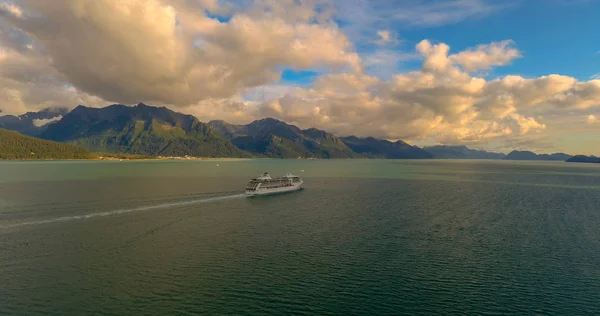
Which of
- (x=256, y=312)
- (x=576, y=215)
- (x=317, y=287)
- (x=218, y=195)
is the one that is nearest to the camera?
(x=256, y=312)

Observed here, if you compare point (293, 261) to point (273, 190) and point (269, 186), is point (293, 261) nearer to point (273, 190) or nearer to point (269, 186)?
point (273, 190)

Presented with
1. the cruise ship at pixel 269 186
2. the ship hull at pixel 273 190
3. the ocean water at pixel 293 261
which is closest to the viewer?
the ocean water at pixel 293 261

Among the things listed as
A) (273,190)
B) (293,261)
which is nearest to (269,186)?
(273,190)

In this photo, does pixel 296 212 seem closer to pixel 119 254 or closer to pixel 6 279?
pixel 119 254

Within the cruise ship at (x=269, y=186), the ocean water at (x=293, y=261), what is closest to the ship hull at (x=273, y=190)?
the cruise ship at (x=269, y=186)

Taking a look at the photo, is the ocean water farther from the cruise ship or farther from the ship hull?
the cruise ship

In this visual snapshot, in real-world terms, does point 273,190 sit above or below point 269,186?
below

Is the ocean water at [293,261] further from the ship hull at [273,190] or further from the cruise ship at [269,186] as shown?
the cruise ship at [269,186]

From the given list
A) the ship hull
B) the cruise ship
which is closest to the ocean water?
the ship hull

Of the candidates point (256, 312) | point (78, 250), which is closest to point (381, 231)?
point (256, 312)
